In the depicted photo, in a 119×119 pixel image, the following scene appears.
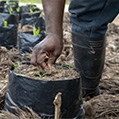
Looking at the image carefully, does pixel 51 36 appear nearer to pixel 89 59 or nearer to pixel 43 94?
pixel 43 94

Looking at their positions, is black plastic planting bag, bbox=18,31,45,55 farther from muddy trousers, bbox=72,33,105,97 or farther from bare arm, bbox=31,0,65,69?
bare arm, bbox=31,0,65,69

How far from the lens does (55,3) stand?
1383 millimetres

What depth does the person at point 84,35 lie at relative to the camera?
1.37 metres

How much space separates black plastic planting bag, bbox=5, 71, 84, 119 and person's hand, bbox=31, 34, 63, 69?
146 mm

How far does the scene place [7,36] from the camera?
3162 millimetres

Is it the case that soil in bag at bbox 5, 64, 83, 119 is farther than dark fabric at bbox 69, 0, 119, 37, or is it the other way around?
dark fabric at bbox 69, 0, 119, 37

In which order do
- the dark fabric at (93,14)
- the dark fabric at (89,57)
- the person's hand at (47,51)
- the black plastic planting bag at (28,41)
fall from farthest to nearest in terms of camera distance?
the black plastic planting bag at (28,41) < the dark fabric at (89,57) < the dark fabric at (93,14) < the person's hand at (47,51)

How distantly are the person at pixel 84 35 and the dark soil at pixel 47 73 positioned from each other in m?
0.04

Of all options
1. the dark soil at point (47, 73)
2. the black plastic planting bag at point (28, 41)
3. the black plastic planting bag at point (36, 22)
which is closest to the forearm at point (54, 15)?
the dark soil at point (47, 73)

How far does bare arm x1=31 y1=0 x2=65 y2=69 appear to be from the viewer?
1.35 m

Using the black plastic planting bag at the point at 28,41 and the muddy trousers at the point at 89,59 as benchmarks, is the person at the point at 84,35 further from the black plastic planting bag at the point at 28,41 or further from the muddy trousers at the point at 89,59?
the black plastic planting bag at the point at 28,41

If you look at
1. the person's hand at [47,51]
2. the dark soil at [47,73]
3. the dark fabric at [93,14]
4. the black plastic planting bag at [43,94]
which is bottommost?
the black plastic planting bag at [43,94]

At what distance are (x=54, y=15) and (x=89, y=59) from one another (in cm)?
52

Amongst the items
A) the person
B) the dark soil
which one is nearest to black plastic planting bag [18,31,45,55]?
the person
